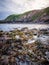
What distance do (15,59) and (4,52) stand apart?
5.47ft

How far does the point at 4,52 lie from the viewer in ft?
37.8

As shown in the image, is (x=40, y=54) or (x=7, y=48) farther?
(x=7, y=48)

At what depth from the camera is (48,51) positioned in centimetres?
1218

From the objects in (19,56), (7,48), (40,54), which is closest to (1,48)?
(7,48)

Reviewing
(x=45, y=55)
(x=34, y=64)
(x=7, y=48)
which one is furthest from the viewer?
(x=7, y=48)

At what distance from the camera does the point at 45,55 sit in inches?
440

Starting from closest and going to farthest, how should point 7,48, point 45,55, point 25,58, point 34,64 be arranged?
1. point 34,64
2. point 25,58
3. point 45,55
4. point 7,48

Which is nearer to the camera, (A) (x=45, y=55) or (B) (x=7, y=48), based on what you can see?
(A) (x=45, y=55)

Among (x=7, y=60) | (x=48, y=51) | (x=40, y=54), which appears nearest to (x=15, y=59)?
(x=7, y=60)

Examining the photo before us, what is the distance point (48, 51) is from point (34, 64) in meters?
2.92

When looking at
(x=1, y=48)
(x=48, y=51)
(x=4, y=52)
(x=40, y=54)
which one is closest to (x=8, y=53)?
(x=4, y=52)

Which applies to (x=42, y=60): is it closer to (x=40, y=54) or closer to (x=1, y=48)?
(x=40, y=54)

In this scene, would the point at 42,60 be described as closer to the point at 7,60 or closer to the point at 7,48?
the point at 7,60

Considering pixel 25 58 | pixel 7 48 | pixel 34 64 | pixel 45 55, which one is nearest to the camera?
pixel 34 64
